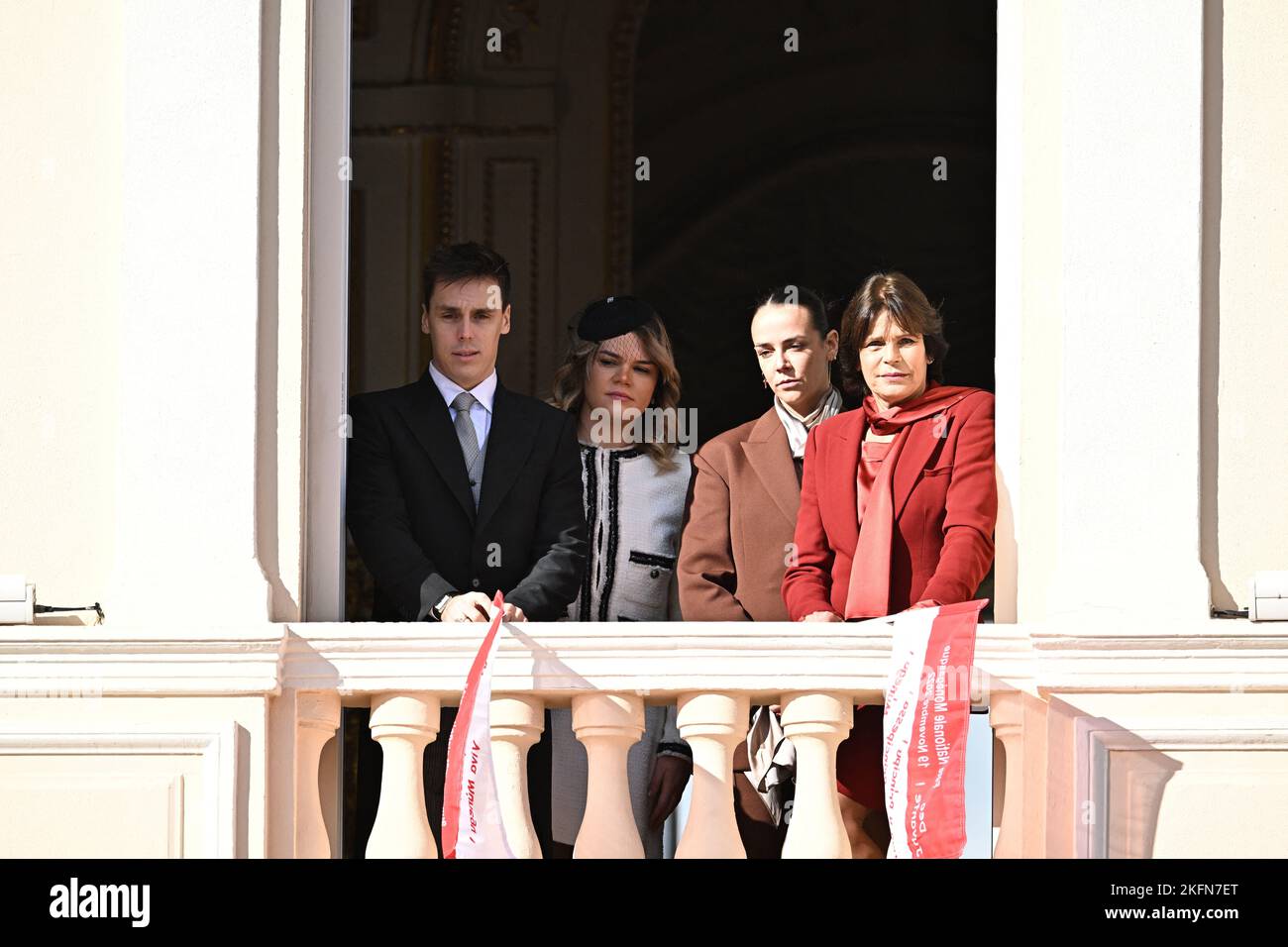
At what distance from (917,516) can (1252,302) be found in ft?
3.67

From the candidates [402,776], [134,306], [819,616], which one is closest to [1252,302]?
[819,616]

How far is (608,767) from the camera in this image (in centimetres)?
660

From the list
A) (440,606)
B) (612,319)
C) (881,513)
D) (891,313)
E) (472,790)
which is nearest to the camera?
(472,790)

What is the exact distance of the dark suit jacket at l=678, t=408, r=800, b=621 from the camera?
282 inches

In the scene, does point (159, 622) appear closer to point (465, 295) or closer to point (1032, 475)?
point (465, 295)

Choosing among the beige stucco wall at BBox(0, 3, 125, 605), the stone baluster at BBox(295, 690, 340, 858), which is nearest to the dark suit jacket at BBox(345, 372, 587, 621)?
the stone baluster at BBox(295, 690, 340, 858)

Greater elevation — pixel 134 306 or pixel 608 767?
pixel 134 306

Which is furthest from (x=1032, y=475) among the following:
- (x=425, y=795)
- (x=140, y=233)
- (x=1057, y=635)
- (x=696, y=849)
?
(x=140, y=233)

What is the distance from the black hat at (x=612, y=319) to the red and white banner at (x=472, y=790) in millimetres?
1528

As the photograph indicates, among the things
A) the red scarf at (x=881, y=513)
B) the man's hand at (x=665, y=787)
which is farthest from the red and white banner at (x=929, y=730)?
the man's hand at (x=665, y=787)

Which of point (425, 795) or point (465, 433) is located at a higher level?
point (465, 433)

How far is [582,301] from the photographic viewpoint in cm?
937

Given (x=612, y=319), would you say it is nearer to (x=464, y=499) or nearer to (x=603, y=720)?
(x=464, y=499)

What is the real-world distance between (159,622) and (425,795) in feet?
3.53
